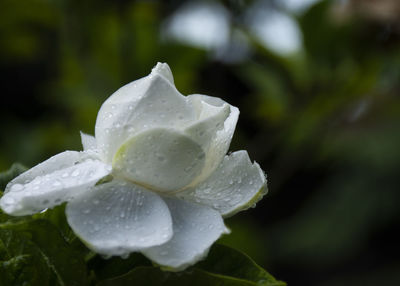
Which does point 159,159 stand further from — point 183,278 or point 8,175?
point 8,175

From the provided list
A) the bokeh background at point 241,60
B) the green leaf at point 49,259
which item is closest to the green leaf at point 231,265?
the green leaf at point 49,259

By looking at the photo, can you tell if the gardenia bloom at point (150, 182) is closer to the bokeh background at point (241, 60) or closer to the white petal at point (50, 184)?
the white petal at point (50, 184)

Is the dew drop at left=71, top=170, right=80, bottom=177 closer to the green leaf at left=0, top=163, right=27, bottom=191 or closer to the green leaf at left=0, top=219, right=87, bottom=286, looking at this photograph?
the green leaf at left=0, top=219, right=87, bottom=286

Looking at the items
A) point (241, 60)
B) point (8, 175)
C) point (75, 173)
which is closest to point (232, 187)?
point (75, 173)

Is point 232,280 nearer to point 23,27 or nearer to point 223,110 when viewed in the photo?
point 223,110

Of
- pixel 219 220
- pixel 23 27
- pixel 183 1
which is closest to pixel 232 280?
pixel 219 220

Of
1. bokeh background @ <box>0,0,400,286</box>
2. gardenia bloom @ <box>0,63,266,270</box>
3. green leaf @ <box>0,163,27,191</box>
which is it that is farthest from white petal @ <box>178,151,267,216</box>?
bokeh background @ <box>0,0,400,286</box>

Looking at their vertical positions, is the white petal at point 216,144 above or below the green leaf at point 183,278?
above
